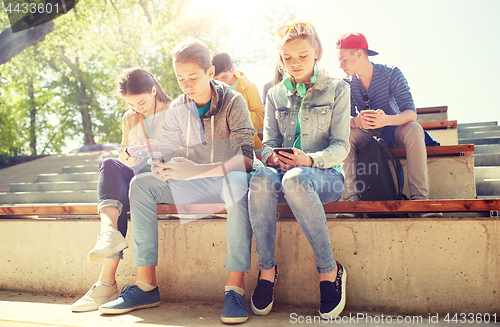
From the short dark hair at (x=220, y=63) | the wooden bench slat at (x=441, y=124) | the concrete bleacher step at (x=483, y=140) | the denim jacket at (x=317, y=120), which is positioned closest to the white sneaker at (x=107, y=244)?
the denim jacket at (x=317, y=120)

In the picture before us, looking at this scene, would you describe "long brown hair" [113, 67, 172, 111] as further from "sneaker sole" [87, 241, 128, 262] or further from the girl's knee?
the girl's knee

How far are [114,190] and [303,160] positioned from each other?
3.88ft

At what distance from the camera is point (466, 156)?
263cm

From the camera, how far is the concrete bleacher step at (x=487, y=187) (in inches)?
118

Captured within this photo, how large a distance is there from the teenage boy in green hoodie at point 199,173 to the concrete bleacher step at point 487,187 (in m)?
2.25

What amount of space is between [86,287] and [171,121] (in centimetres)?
137

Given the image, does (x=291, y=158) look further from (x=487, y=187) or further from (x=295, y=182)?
(x=487, y=187)

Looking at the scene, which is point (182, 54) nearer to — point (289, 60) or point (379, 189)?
point (289, 60)

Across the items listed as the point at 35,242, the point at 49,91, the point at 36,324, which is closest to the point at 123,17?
the point at 49,91

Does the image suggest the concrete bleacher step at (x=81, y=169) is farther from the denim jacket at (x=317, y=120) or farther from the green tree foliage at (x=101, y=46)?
the denim jacket at (x=317, y=120)

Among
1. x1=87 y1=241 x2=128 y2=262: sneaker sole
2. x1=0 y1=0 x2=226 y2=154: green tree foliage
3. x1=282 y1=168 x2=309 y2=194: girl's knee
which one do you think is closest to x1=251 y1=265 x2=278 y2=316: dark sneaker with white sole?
x1=282 y1=168 x2=309 y2=194: girl's knee

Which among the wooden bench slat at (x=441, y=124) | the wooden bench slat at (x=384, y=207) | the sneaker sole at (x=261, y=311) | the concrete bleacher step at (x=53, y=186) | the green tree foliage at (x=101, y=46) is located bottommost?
the sneaker sole at (x=261, y=311)

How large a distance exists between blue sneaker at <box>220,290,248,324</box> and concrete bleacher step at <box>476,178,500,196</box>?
Answer: 2.45 meters

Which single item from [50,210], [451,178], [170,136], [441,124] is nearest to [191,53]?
[170,136]
